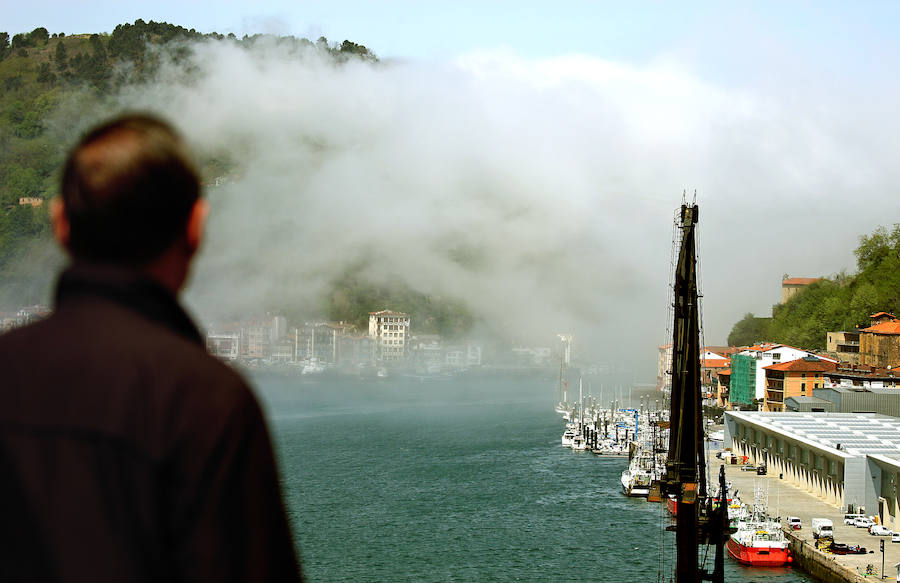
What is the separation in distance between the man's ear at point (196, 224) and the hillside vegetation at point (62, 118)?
55374 mm

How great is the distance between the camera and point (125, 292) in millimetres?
614

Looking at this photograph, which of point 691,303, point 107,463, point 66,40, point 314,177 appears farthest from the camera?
point 314,177

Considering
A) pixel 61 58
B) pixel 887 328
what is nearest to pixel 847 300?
pixel 887 328

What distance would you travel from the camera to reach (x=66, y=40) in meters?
88.8

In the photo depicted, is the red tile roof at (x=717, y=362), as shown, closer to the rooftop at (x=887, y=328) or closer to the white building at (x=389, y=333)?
the rooftop at (x=887, y=328)

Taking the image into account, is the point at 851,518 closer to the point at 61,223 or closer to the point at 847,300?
the point at 61,223

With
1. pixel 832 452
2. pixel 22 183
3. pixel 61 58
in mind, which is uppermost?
pixel 61 58

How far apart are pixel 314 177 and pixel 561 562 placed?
8120 centimetres

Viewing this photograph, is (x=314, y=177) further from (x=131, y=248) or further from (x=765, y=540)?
(x=131, y=248)

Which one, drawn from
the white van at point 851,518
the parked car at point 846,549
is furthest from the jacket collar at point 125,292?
the white van at point 851,518

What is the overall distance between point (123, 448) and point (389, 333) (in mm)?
74356

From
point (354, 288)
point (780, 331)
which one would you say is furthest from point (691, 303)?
point (354, 288)

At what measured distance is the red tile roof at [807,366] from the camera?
3625 cm

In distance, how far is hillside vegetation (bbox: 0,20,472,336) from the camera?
2265 inches
